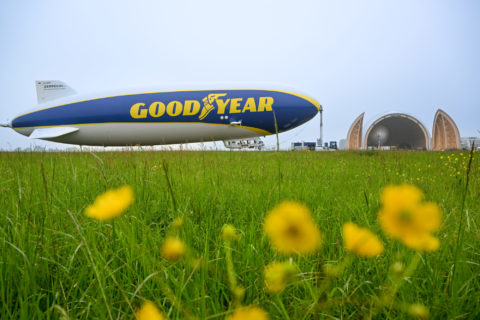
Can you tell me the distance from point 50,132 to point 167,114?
7.89m

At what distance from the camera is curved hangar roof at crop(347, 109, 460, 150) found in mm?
26391

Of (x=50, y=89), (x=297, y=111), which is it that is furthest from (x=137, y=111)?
(x=297, y=111)

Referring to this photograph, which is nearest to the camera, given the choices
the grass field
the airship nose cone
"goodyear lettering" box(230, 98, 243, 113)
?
the grass field

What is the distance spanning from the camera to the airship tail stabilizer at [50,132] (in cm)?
1594


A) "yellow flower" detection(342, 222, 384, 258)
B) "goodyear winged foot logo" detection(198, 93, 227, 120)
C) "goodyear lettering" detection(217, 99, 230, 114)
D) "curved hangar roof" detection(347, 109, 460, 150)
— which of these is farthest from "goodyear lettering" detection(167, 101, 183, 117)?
"curved hangar roof" detection(347, 109, 460, 150)

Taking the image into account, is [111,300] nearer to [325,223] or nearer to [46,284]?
[46,284]

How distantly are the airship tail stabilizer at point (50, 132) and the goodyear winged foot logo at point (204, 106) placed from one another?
446cm

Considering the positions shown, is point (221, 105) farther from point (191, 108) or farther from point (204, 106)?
point (191, 108)

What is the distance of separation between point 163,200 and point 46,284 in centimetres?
95

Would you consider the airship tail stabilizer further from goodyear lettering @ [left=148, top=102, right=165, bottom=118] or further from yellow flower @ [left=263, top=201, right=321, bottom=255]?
yellow flower @ [left=263, top=201, right=321, bottom=255]

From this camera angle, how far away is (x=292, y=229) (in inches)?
11.0

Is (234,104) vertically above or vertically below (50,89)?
below

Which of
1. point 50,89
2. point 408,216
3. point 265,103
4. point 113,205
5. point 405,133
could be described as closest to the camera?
point 408,216

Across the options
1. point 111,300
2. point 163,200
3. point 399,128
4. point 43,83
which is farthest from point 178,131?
point 399,128
